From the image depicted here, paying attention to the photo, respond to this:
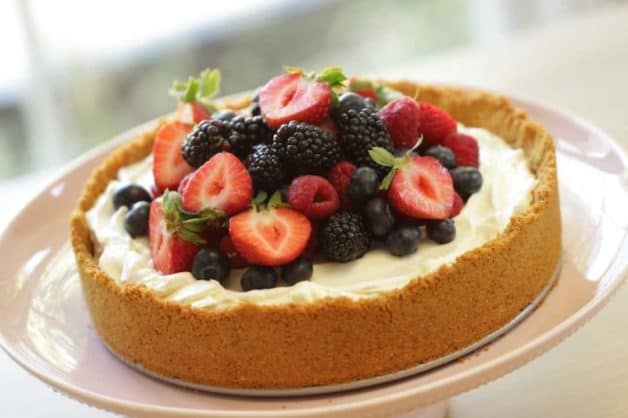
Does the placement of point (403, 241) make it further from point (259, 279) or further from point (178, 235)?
point (178, 235)

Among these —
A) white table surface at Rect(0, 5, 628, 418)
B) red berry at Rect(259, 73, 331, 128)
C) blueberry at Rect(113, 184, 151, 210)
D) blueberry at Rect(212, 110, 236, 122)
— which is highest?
red berry at Rect(259, 73, 331, 128)

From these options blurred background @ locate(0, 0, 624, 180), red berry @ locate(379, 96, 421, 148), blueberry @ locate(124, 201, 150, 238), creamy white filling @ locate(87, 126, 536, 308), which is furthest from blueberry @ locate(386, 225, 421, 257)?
blurred background @ locate(0, 0, 624, 180)

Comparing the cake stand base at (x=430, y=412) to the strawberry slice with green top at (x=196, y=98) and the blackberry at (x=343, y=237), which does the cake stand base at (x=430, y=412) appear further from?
the strawberry slice with green top at (x=196, y=98)

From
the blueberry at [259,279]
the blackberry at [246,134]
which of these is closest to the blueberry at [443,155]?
the blackberry at [246,134]

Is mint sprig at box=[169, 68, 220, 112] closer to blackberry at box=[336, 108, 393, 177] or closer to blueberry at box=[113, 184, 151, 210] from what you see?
blueberry at box=[113, 184, 151, 210]

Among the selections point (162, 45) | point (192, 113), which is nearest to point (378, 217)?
point (192, 113)

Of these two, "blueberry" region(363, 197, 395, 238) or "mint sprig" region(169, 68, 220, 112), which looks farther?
"mint sprig" region(169, 68, 220, 112)

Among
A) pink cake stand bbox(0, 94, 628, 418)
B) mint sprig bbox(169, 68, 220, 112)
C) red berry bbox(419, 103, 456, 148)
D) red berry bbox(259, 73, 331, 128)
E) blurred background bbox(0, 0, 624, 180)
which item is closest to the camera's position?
pink cake stand bbox(0, 94, 628, 418)

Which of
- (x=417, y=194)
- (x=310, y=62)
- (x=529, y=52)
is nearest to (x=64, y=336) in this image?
(x=417, y=194)
